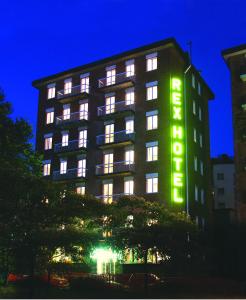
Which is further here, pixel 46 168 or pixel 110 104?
pixel 46 168

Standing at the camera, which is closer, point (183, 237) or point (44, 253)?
point (44, 253)

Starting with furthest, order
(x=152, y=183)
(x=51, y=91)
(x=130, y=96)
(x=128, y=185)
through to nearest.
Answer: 1. (x=51, y=91)
2. (x=130, y=96)
3. (x=128, y=185)
4. (x=152, y=183)

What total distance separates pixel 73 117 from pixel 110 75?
6.59 metres

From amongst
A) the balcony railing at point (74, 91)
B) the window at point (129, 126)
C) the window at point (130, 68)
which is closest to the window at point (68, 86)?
the balcony railing at point (74, 91)

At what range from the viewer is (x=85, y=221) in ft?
89.1

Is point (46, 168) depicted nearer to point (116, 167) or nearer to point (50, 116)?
point (50, 116)

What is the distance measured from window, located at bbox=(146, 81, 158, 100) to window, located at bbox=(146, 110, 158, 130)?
1745 millimetres

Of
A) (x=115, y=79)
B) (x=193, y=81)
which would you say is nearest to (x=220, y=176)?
(x=193, y=81)

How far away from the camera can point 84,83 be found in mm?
53031

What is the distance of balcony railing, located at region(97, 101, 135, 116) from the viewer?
4775cm

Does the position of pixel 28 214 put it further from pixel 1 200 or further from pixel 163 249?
pixel 163 249

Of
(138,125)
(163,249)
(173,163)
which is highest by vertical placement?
(138,125)

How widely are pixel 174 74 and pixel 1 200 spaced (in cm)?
2898

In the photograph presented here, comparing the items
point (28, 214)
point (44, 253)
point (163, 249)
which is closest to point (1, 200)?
point (28, 214)
